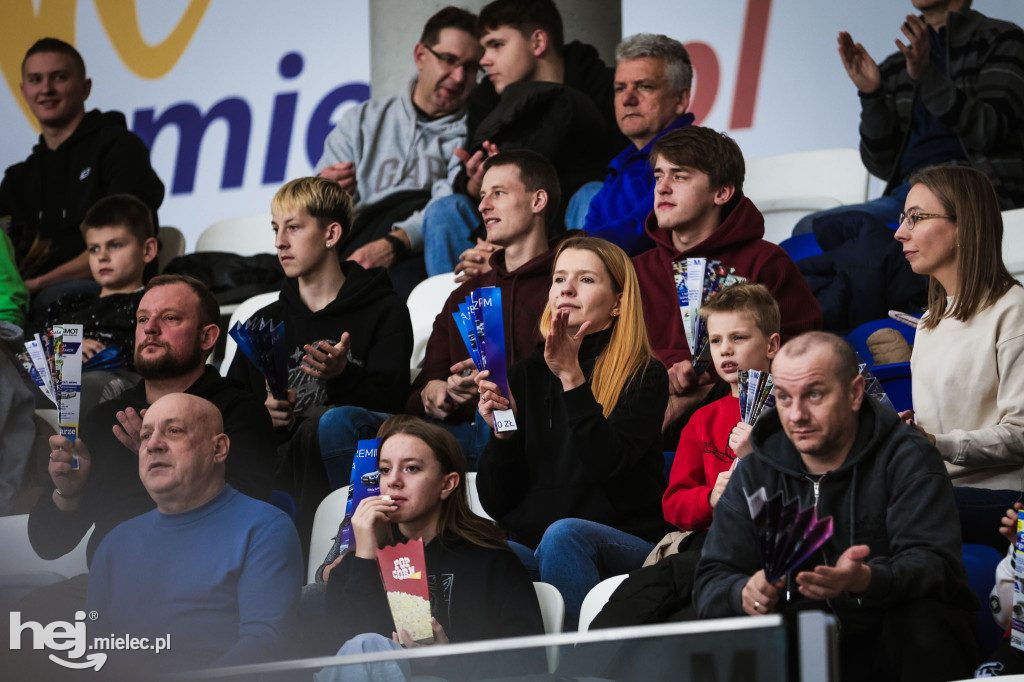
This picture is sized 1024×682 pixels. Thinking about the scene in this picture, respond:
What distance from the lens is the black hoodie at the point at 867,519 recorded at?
87.0 inches

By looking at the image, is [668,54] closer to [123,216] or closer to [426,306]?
[426,306]

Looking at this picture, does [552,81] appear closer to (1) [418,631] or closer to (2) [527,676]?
(1) [418,631]

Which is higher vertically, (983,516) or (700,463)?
(700,463)

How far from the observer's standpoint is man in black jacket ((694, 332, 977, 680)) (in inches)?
85.5

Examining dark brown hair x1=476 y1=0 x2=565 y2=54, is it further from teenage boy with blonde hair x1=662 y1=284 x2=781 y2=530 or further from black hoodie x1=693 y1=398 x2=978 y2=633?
black hoodie x1=693 y1=398 x2=978 y2=633

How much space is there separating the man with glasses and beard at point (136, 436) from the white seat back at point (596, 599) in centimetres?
85

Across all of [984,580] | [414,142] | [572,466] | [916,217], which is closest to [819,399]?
[984,580]

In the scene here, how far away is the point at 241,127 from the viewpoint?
5953 mm

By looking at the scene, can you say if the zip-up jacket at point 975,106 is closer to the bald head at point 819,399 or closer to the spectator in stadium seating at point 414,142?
the spectator in stadium seating at point 414,142

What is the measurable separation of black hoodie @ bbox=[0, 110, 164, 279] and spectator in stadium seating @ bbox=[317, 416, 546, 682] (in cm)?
257

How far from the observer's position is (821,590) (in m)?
2.09

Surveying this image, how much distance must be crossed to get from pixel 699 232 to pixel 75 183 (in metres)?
2.63

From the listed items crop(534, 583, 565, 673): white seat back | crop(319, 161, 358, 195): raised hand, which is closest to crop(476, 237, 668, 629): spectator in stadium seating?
crop(534, 583, 565, 673): white seat back

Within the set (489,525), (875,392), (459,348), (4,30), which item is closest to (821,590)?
(875,392)
